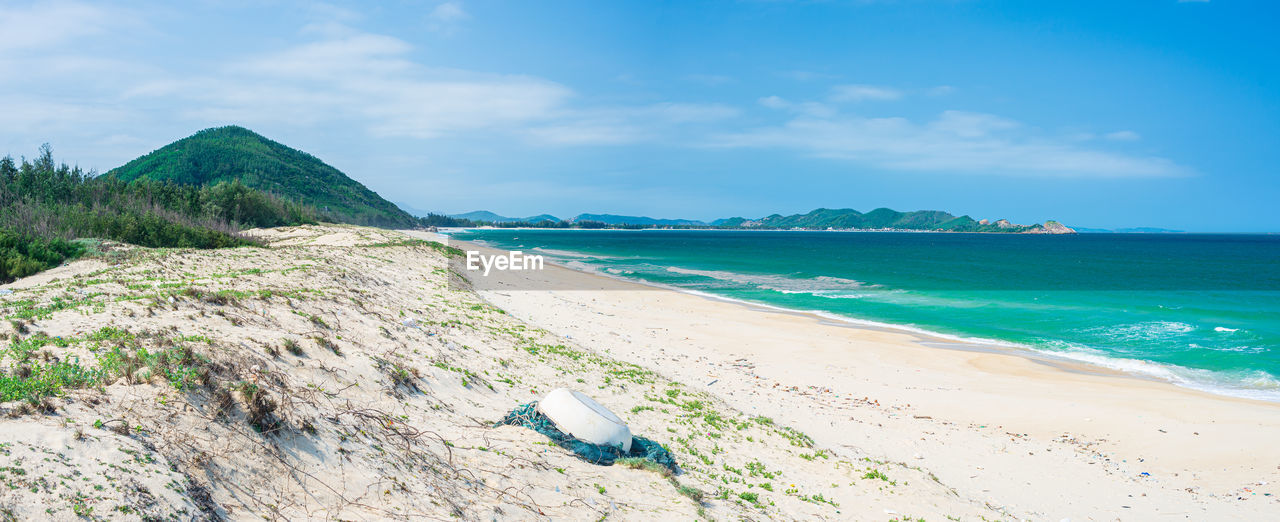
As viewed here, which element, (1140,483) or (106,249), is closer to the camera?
(1140,483)

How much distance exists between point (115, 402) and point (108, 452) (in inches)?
43.8

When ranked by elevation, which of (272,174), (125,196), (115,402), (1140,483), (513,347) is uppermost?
Answer: (272,174)

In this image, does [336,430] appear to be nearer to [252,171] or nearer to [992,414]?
[992,414]

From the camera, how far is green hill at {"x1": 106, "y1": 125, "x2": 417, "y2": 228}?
118 m

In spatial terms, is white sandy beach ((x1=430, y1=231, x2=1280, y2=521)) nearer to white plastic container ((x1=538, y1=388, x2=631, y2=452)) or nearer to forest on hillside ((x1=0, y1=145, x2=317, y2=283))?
white plastic container ((x1=538, y1=388, x2=631, y2=452))

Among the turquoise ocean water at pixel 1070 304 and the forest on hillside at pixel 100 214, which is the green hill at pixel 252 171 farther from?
the turquoise ocean water at pixel 1070 304

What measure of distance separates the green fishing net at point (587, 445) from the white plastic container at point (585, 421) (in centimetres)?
8

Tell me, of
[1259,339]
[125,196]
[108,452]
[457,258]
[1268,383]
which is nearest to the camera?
[108,452]

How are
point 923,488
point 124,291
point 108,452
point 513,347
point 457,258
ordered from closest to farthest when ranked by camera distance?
point 108,452 → point 923,488 → point 124,291 → point 513,347 → point 457,258

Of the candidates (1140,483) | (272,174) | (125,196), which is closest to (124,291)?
(1140,483)

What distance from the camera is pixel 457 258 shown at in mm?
44344

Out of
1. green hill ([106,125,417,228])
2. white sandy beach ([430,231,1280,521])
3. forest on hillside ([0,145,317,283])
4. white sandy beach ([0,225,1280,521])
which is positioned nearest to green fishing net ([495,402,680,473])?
white sandy beach ([0,225,1280,521])

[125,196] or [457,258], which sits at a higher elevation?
[125,196]

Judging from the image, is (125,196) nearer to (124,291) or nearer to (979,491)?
(124,291)
